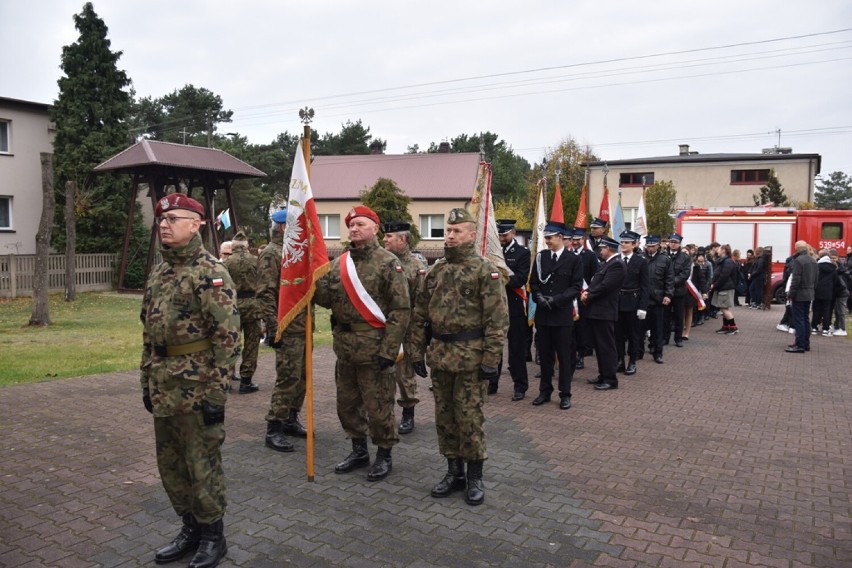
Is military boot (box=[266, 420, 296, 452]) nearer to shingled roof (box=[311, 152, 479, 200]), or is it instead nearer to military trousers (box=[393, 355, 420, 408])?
military trousers (box=[393, 355, 420, 408])

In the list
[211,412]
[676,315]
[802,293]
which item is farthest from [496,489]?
[802,293]

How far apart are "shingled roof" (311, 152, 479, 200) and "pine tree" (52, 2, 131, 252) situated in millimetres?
13055

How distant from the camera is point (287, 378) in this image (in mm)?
6316

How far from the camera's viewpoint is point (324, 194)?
41.8 metres

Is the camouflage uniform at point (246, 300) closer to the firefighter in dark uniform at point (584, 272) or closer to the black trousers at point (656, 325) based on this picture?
the firefighter in dark uniform at point (584, 272)

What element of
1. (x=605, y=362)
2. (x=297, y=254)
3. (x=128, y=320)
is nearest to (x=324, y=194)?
(x=128, y=320)

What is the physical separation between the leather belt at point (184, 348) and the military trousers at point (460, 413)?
191 centimetres

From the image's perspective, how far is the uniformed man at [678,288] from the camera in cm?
1334

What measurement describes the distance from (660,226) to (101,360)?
98.0ft

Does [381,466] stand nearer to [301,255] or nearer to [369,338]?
[369,338]

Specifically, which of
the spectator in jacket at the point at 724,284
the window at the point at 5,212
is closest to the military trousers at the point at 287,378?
the spectator in jacket at the point at 724,284

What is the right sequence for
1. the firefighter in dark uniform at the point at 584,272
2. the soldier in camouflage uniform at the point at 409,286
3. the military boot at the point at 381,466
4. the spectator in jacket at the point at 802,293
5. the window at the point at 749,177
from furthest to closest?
1. the window at the point at 749,177
2. the spectator in jacket at the point at 802,293
3. the firefighter in dark uniform at the point at 584,272
4. the soldier in camouflage uniform at the point at 409,286
5. the military boot at the point at 381,466

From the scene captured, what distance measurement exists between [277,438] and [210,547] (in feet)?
7.57

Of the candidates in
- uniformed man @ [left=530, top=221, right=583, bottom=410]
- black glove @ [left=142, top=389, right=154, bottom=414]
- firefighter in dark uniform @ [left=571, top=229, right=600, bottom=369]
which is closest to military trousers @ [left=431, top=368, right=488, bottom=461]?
black glove @ [left=142, top=389, right=154, bottom=414]
